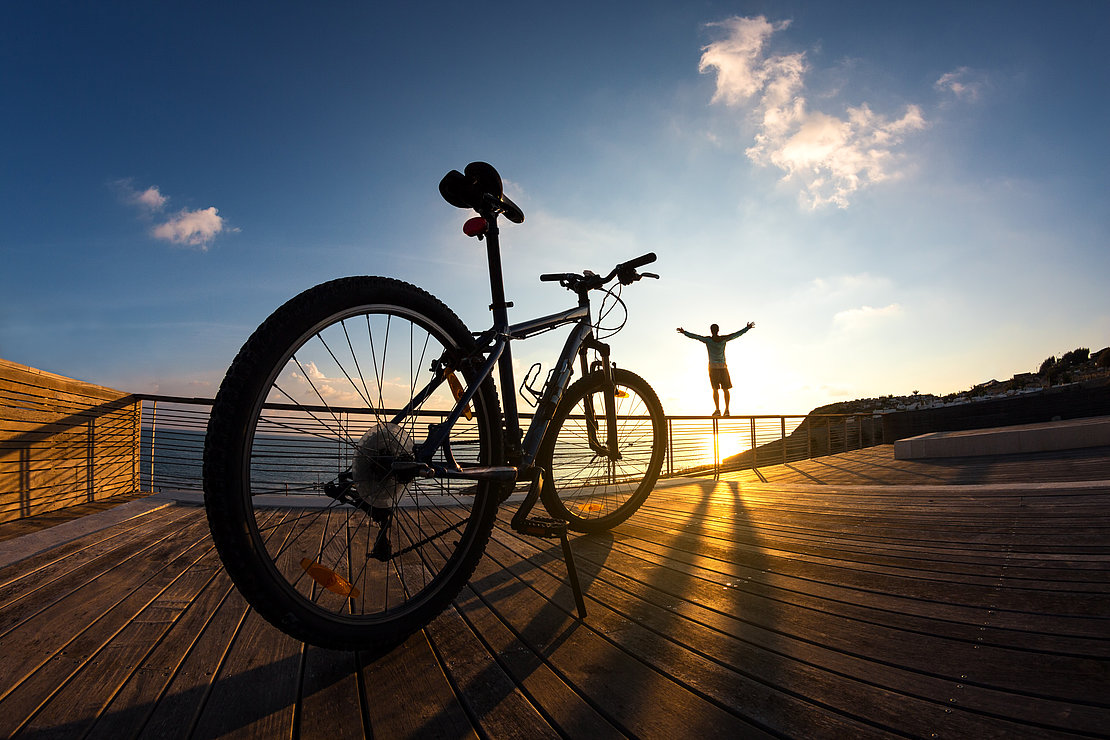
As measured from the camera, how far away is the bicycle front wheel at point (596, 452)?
7.93 ft

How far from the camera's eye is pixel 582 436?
2662 mm

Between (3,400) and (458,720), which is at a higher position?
(3,400)

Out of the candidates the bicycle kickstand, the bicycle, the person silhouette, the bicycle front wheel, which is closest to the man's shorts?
the person silhouette

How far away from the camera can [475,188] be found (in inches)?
64.8

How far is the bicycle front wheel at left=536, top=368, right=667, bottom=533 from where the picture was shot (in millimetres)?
2418

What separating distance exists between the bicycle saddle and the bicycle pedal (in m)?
1.09

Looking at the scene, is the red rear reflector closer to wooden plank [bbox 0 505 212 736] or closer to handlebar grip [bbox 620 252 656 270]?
handlebar grip [bbox 620 252 656 270]

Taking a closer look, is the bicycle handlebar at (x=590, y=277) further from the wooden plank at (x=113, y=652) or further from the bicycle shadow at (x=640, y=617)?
the wooden plank at (x=113, y=652)

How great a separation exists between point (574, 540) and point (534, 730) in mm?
1581

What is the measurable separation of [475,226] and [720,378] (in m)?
6.51

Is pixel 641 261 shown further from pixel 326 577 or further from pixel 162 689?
pixel 162 689

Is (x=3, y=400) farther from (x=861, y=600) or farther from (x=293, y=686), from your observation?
(x=861, y=600)

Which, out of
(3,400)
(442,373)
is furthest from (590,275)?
(3,400)

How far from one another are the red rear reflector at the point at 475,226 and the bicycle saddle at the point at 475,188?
0.14 ft
